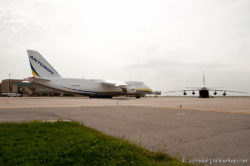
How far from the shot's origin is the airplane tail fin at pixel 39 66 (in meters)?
35.9

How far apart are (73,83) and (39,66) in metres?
7.66

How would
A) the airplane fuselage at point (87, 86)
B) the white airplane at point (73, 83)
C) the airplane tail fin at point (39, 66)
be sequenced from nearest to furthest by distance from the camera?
the airplane tail fin at point (39, 66)
the white airplane at point (73, 83)
the airplane fuselage at point (87, 86)

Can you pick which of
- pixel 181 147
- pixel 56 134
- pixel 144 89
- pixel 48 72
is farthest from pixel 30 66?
pixel 181 147

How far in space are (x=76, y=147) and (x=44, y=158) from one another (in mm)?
710

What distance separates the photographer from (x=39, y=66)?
36.8 meters

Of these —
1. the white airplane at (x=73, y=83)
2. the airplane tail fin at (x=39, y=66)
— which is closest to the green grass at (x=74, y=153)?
the white airplane at (x=73, y=83)

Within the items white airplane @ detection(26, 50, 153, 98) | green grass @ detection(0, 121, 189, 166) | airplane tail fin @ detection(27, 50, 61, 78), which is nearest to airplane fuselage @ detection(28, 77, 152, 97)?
white airplane @ detection(26, 50, 153, 98)

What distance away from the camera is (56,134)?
500 cm

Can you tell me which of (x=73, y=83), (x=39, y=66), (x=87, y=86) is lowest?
(x=87, y=86)

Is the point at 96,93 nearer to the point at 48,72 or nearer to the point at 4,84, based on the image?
the point at 48,72

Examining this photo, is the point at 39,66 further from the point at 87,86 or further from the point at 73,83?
the point at 87,86

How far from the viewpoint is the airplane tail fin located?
118ft

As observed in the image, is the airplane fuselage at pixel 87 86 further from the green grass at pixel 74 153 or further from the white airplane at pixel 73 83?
the green grass at pixel 74 153

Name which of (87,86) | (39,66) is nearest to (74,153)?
(39,66)
